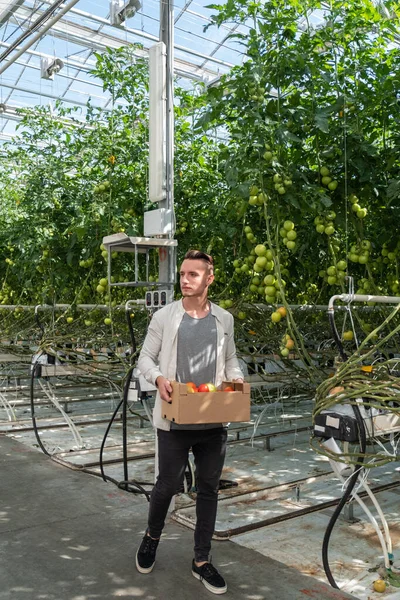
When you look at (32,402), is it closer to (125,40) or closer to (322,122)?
(322,122)

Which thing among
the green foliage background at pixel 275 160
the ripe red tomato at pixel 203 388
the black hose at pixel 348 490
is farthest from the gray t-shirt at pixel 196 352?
the green foliage background at pixel 275 160

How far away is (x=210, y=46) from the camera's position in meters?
9.30

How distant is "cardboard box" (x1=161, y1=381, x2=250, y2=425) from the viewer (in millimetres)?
2400

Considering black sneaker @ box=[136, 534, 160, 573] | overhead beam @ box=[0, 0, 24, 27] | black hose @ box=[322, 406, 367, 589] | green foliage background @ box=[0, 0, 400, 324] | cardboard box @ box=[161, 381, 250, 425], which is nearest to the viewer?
cardboard box @ box=[161, 381, 250, 425]

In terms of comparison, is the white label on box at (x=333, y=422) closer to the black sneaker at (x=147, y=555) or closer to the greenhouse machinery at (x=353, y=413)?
the greenhouse machinery at (x=353, y=413)

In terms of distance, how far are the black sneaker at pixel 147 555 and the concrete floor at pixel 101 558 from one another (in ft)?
0.12

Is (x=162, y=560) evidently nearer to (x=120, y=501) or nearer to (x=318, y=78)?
(x=120, y=501)

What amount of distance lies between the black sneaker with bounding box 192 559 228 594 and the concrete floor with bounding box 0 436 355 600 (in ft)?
0.10

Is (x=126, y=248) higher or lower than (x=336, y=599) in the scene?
higher

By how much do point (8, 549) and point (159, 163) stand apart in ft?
7.64

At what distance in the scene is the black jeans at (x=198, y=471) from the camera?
2.64m

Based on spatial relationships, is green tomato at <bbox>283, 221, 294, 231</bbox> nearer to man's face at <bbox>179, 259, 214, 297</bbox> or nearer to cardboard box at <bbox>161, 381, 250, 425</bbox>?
man's face at <bbox>179, 259, 214, 297</bbox>

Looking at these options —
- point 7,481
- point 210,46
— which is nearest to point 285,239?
point 7,481

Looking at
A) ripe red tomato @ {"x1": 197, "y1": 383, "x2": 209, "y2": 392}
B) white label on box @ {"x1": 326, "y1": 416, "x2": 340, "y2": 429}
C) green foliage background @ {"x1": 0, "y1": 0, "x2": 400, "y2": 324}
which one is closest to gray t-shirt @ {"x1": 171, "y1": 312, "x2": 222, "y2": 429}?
ripe red tomato @ {"x1": 197, "y1": 383, "x2": 209, "y2": 392}
